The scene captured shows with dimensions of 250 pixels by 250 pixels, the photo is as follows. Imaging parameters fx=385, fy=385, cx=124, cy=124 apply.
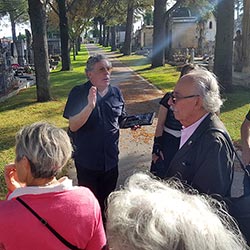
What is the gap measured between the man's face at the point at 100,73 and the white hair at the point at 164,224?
217cm

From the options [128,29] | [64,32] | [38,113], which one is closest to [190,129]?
[38,113]

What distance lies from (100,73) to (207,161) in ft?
5.13

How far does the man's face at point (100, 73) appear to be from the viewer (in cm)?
349

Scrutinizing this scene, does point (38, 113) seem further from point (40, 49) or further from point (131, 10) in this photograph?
point (131, 10)

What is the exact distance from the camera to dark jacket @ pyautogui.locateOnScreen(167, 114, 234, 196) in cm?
227

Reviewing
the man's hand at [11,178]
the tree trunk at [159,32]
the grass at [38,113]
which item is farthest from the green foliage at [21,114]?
the tree trunk at [159,32]

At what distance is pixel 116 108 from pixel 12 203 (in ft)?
6.39

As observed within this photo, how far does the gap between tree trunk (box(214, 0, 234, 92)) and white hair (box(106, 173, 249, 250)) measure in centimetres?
1235

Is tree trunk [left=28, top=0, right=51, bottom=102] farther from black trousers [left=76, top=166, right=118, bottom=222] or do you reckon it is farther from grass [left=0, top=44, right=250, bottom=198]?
black trousers [left=76, top=166, right=118, bottom=222]

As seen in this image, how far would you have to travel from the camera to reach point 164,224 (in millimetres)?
1243

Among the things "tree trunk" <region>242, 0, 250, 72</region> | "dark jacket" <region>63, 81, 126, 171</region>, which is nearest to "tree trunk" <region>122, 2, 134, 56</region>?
"tree trunk" <region>242, 0, 250, 72</region>

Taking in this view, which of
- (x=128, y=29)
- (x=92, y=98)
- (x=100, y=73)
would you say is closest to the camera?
(x=92, y=98)

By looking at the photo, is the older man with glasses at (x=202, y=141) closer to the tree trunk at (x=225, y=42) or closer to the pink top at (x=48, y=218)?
the pink top at (x=48, y=218)

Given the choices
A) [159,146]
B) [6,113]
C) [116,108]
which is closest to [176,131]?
[159,146]
